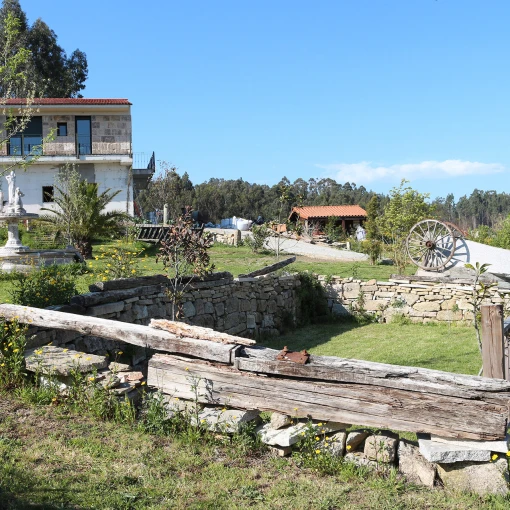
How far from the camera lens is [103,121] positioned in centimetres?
3053

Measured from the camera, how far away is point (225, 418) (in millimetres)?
4562

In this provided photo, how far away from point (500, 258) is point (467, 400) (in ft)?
47.5

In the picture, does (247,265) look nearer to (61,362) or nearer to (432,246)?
(432,246)

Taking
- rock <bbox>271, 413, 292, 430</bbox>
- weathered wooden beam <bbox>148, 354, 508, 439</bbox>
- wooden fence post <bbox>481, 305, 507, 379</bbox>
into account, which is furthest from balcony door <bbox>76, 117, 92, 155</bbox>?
rock <bbox>271, 413, 292, 430</bbox>

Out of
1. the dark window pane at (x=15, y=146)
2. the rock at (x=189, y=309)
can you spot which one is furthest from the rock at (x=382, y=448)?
the dark window pane at (x=15, y=146)

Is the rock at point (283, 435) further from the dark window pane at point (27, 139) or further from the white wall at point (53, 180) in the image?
the dark window pane at point (27, 139)

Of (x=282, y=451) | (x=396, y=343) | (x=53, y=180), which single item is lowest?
(x=396, y=343)

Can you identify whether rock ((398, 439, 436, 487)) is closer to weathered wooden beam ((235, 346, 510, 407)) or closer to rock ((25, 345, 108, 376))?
weathered wooden beam ((235, 346, 510, 407))

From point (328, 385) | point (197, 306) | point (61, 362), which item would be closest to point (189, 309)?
point (197, 306)

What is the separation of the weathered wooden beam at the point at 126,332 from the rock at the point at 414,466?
1.48m

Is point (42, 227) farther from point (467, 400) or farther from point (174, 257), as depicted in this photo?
point (467, 400)

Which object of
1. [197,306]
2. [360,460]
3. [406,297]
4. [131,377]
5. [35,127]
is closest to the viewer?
[360,460]

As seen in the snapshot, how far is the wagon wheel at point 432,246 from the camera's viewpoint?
17297 millimetres

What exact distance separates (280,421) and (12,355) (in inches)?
108
